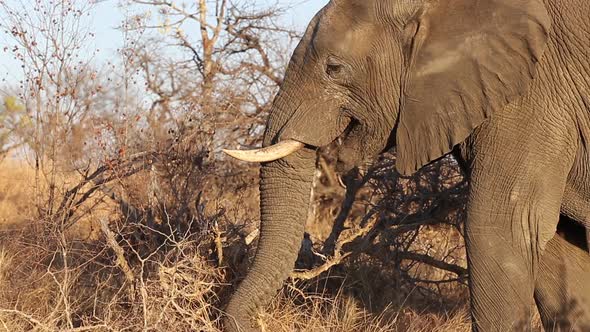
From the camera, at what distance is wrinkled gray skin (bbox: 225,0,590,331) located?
527 centimetres

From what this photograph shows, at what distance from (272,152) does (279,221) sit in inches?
18.1

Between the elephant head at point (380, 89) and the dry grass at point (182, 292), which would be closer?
the elephant head at point (380, 89)

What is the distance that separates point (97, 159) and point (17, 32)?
121cm

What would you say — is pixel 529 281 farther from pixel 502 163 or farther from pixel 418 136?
pixel 418 136

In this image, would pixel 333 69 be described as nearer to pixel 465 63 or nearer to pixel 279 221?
pixel 465 63

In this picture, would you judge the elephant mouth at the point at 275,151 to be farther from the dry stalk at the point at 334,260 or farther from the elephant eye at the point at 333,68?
the dry stalk at the point at 334,260

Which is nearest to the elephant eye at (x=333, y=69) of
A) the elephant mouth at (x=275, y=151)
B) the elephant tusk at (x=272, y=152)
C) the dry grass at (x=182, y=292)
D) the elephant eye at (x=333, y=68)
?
the elephant eye at (x=333, y=68)

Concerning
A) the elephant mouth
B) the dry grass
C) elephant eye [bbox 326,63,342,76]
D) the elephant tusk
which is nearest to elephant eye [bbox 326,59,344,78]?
elephant eye [bbox 326,63,342,76]

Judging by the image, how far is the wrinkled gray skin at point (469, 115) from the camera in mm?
5266

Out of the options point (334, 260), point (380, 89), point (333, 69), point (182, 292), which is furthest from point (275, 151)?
point (334, 260)

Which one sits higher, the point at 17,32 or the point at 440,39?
the point at 440,39

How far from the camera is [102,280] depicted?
677 cm

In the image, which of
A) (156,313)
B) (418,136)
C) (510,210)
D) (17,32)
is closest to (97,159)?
(17,32)

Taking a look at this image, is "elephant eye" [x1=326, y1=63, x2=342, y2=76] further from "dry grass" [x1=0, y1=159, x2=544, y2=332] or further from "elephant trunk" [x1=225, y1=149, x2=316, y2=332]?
"dry grass" [x1=0, y1=159, x2=544, y2=332]
